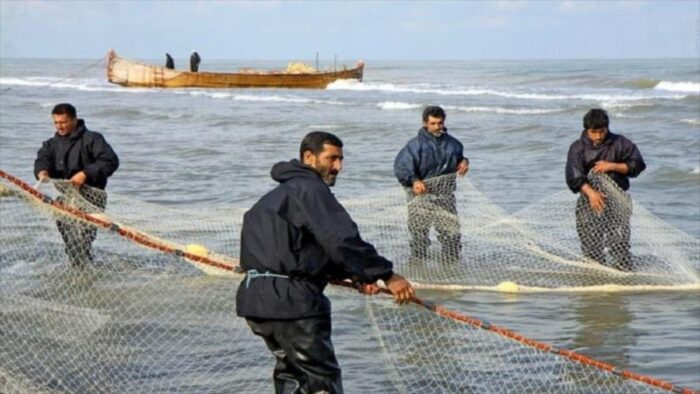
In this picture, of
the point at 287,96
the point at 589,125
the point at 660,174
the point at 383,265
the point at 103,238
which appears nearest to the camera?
the point at 383,265

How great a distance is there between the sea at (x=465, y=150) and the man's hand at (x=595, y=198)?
2.07 ft

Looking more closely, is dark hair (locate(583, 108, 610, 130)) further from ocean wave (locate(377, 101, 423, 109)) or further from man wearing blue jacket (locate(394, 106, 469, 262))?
ocean wave (locate(377, 101, 423, 109))

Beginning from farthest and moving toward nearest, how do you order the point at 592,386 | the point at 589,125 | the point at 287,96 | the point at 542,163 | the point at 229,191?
→ the point at 287,96 → the point at 542,163 → the point at 229,191 → the point at 589,125 → the point at 592,386

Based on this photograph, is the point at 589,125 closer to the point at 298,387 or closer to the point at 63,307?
the point at 63,307

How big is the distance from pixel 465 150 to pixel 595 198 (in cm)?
1187

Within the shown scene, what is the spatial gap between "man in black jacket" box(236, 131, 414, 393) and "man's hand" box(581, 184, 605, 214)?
428cm

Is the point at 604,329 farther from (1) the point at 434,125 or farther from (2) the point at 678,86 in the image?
(2) the point at 678,86

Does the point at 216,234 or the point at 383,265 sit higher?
the point at 383,265

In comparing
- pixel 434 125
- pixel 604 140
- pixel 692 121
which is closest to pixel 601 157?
pixel 604 140

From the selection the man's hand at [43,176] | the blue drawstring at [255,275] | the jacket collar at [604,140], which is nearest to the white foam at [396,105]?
the jacket collar at [604,140]

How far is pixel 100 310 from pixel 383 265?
3.47 meters

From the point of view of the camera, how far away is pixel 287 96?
4247 cm

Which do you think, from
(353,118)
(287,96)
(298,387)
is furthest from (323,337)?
(287,96)

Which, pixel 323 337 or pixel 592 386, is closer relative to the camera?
→ pixel 323 337
